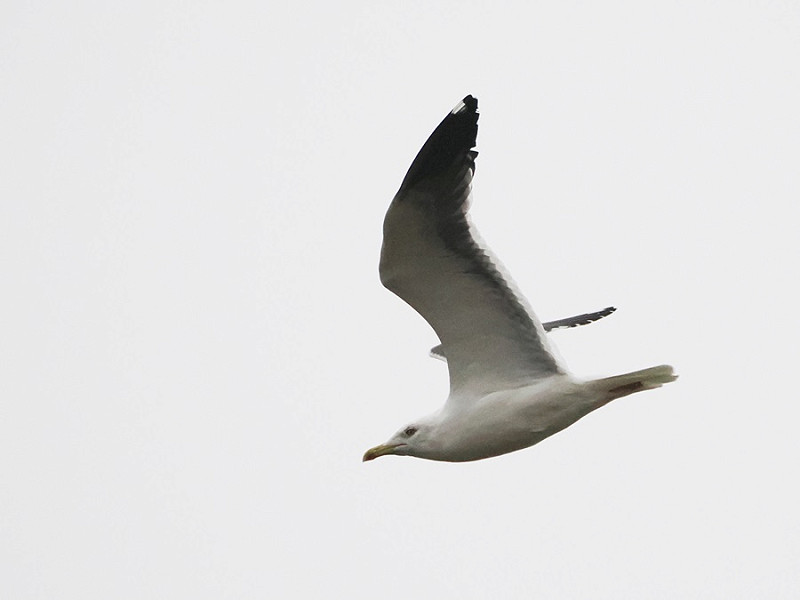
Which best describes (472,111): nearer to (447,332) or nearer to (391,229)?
(391,229)

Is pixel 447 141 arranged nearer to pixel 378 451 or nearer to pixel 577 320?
pixel 378 451

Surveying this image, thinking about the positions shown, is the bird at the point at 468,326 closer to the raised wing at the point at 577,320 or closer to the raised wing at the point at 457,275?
the raised wing at the point at 457,275

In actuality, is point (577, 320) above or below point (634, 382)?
above

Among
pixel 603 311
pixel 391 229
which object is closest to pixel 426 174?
pixel 391 229

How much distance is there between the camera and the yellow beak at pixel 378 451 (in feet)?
32.1

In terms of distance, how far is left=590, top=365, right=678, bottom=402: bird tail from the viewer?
8711 mm

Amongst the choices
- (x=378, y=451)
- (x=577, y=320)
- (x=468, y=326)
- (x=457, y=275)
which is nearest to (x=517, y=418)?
(x=468, y=326)

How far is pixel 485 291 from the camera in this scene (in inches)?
355

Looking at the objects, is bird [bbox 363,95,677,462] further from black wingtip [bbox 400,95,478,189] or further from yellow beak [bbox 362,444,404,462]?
yellow beak [bbox 362,444,404,462]

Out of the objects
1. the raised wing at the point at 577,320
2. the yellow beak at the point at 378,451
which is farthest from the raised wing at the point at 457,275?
the raised wing at the point at 577,320

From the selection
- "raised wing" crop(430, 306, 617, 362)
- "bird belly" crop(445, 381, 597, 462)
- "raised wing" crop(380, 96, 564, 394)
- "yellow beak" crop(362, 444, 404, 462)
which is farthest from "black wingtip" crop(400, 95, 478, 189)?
"raised wing" crop(430, 306, 617, 362)

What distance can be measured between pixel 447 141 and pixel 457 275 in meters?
0.93

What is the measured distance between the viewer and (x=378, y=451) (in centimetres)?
983

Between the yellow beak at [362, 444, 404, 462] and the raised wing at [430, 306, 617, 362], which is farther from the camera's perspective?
the raised wing at [430, 306, 617, 362]
